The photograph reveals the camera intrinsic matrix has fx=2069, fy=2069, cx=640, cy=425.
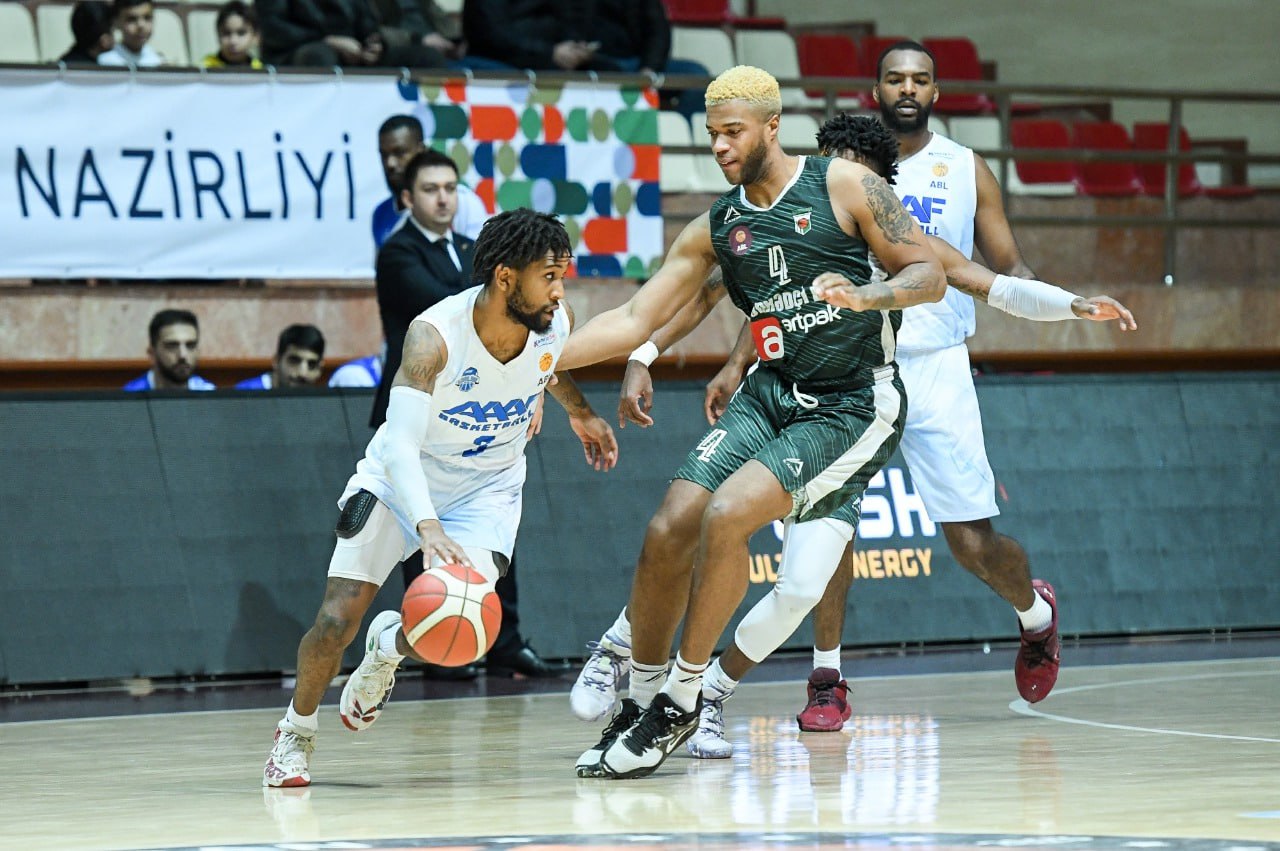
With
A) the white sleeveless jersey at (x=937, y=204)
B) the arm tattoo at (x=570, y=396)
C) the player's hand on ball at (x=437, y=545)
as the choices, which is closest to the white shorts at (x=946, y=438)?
the white sleeveless jersey at (x=937, y=204)

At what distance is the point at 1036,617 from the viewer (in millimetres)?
8406

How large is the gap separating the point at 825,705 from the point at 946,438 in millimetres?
1290

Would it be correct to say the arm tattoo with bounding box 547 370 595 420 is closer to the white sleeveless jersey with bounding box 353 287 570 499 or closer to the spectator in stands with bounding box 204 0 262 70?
the white sleeveless jersey with bounding box 353 287 570 499

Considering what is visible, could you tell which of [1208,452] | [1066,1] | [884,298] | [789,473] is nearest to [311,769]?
[789,473]

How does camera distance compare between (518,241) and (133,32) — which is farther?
(133,32)

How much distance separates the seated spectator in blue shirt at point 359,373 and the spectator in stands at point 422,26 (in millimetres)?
2926

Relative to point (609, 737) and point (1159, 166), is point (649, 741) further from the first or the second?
point (1159, 166)

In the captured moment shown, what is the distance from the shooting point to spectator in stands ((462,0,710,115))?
13.6 metres

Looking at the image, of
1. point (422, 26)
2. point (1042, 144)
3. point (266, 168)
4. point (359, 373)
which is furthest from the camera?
point (1042, 144)

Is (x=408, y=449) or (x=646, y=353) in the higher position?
(x=646, y=353)

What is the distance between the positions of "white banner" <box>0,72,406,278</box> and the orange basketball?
257 inches

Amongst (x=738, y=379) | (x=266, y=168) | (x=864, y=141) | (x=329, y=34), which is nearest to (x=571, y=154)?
(x=329, y=34)

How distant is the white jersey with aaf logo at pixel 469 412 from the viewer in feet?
21.4

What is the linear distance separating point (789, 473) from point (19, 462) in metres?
4.72
